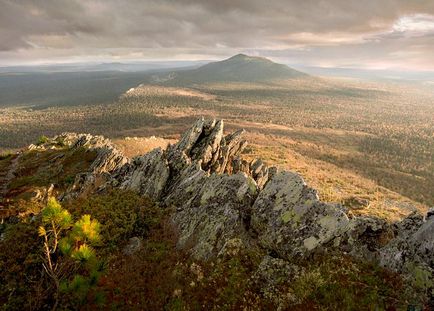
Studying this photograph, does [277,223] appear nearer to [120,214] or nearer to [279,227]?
[279,227]

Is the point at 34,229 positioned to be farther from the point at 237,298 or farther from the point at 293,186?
the point at 293,186

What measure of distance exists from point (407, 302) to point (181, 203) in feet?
55.6

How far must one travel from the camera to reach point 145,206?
1024 inches

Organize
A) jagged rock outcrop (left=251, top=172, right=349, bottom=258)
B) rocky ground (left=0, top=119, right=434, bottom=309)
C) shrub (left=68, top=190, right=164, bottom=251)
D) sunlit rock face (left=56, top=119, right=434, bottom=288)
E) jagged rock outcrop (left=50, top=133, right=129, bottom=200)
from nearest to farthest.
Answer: rocky ground (left=0, top=119, right=434, bottom=309)
sunlit rock face (left=56, top=119, right=434, bottom=288)
jagged rock outcrop (left=251, top=172, right=349, bottom=258)
shrub (left=68, top=190, right=164, bottom=251)
jagged rock outcrop (left=50, top=133, right=129, bottom=200)

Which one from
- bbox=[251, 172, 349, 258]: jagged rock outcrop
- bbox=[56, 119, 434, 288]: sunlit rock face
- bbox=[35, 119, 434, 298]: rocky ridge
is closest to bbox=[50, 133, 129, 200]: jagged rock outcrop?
bbox=[35, 119, 434, 298]: rocky ridge

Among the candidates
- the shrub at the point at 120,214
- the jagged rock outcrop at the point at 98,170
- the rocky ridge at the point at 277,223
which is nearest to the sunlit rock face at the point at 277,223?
the rocky ridge at the point at 277,223

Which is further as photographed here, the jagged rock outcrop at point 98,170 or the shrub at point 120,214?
the jagged rock outcrop at point 98,170

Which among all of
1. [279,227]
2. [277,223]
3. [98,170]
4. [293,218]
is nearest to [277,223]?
[277,223]

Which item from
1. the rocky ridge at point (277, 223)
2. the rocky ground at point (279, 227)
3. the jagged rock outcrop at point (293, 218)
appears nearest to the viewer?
the rocky ground at point (279, 227)

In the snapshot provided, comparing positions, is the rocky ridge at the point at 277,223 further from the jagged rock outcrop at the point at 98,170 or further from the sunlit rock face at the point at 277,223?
the jagged rock outcrop at the point at 98,170

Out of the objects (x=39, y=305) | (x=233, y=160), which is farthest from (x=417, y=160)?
(x=39, y=305)

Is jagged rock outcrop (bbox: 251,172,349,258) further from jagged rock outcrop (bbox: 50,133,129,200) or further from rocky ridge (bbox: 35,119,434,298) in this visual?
jagged rock outcrop (bbox: 50,133,129,200)

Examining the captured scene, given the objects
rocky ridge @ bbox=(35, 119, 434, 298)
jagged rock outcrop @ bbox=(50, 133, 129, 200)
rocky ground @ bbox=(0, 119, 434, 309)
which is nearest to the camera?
rocky ground @ bbox=(0, 119, 434, 309)

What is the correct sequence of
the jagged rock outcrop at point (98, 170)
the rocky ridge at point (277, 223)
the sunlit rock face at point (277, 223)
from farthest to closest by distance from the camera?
the jagged rock outcrop at point (98, 170)
the sunlit rock face at point (277, 223)
the rocky ridge at point (277, 223)
